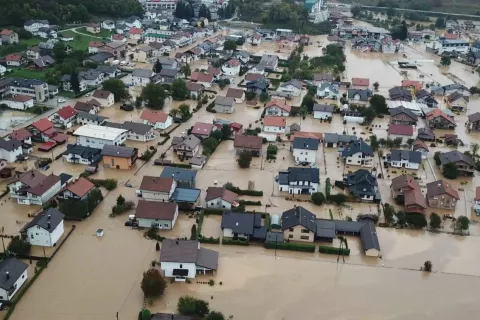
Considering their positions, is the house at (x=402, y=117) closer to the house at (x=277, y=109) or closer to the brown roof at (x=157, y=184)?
the house at (x=277, y=109)

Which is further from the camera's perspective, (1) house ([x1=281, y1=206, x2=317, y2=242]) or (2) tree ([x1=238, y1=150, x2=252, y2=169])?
(2) tree ([x1=238, y1=150, x2=252, y2=169])

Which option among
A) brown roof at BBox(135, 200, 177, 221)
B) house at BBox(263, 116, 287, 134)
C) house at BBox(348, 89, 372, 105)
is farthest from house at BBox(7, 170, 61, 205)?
house at BBox(348, 89, 372, 105)

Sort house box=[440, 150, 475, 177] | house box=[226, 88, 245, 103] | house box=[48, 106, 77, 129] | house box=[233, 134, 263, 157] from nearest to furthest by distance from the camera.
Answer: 1. house box=[440, 150, 475, 177]
2. house box=[233, 134, 263, 157]
3. house box=[48, 106, 77, 129]
4. house box=[226, 88, 245, 103]

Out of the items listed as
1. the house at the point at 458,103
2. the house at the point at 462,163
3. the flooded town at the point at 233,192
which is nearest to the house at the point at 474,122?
the flooded town at the point at 233,192

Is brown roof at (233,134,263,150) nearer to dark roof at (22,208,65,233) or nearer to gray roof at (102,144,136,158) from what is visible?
gray roof at (102,144,136,158)

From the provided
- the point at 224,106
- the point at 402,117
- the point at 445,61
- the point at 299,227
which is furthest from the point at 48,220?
the point at 445,61

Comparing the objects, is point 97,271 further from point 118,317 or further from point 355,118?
point 355,118

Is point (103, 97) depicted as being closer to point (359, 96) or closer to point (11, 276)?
point (359, 96)
